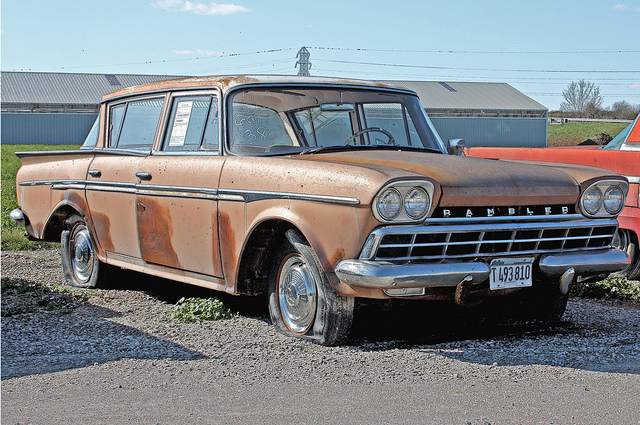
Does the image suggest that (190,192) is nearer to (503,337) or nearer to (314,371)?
(314,371)

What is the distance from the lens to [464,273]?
4.42 metres

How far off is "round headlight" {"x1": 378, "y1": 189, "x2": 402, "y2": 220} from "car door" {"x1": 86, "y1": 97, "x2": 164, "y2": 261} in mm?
2452

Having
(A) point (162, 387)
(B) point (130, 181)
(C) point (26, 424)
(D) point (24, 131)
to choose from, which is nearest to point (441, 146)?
(B) point (130, 181)

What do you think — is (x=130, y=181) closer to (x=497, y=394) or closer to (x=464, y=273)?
(x=464, y=273)

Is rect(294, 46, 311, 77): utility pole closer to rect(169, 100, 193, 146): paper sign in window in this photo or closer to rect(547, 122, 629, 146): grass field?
rect(547, 122, 629, 146): grass field

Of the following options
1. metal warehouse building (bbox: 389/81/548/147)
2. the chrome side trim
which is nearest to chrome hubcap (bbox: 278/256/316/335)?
the chrome side trim

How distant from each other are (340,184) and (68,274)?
3.85 meters

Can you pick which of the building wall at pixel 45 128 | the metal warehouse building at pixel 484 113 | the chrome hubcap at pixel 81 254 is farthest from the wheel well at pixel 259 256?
the metal warehouse building at pixel 484 113

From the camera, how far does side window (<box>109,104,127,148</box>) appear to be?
265 inches

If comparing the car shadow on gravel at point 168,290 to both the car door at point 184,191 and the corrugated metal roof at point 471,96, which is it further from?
the corrugated metal roof at point 471,96

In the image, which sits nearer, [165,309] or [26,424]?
[26,424]

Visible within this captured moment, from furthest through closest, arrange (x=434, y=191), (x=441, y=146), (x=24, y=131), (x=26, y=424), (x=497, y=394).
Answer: (x=24, y=131), (x=441, y=146), (x=434, y=191), (x=497, y=394), (x=26, y=424)

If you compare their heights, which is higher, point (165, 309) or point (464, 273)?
point (464, 273)

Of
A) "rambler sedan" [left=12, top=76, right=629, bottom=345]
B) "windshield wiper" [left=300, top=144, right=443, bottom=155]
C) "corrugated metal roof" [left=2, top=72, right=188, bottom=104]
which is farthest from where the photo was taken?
"corrugated metal roof" [left=2, top=72, right=188, bottom=104]
